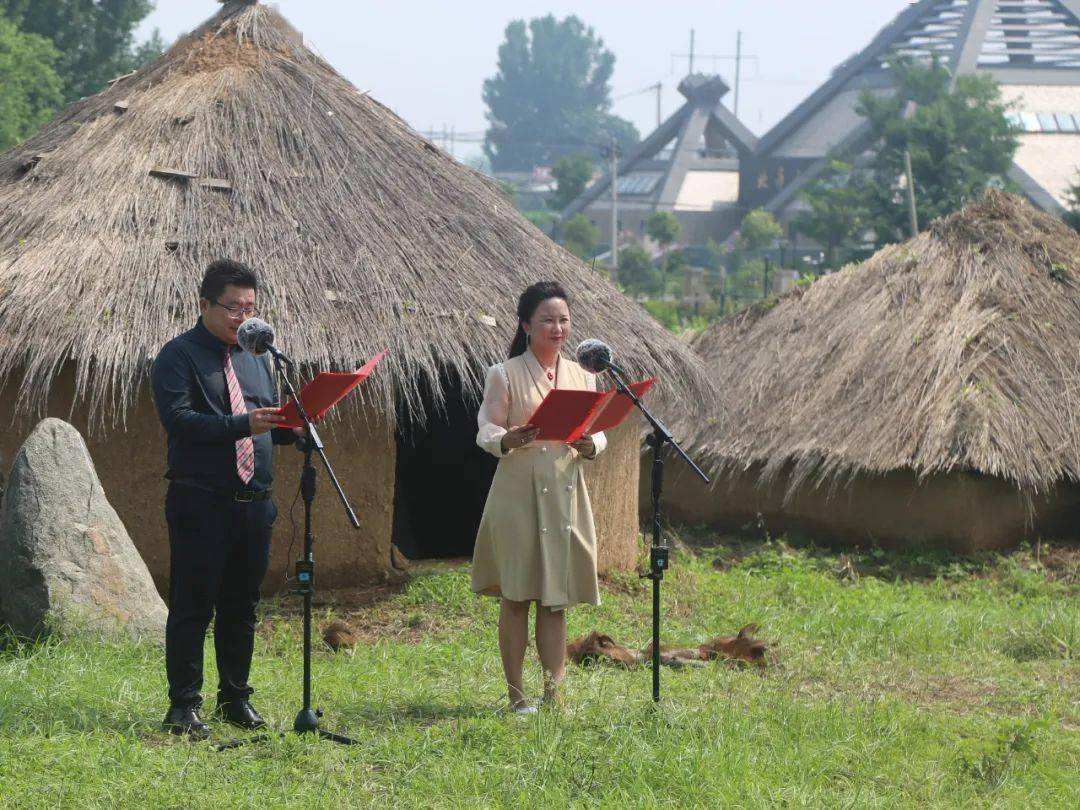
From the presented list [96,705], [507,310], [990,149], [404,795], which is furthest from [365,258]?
[990,149]

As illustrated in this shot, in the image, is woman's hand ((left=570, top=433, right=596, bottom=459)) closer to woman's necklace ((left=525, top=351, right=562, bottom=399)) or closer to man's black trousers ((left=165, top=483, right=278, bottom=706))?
woman's necklace ((left=525, top=351, right=562, bottom=399))

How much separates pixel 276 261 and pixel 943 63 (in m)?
44.2

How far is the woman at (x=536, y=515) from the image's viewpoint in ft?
17.9

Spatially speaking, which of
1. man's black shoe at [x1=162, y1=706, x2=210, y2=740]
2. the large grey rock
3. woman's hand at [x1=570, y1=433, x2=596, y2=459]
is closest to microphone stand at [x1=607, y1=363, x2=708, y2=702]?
woman's hand at [x1=570, y1=433, x2=596, y2=459]

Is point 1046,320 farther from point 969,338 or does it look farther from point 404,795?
point 404,795

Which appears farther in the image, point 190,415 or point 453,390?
point 453,390

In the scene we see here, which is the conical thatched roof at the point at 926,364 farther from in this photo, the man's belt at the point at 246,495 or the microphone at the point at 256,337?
the microphone at the point at 256,337

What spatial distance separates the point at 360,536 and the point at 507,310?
5.17ft

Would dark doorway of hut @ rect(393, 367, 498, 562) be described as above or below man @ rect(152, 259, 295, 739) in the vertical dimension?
below

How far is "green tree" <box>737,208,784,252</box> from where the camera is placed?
145ft

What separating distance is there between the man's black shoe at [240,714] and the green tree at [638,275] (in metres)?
34.8

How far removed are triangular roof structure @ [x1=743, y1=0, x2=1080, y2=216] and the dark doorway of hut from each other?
3782cm

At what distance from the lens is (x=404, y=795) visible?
15.7ft

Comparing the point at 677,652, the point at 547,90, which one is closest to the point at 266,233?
the point at 677,652
